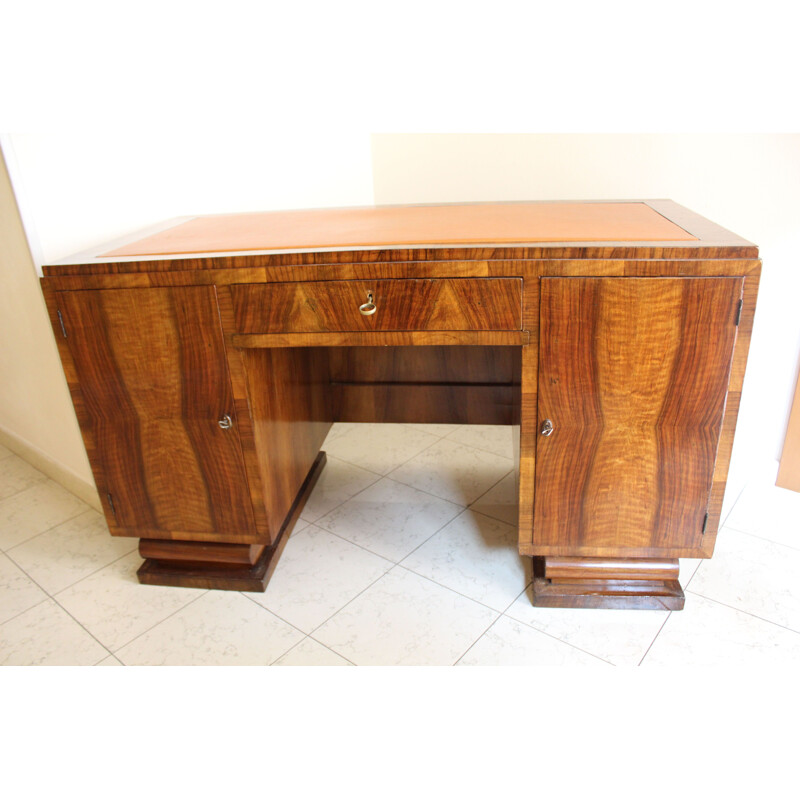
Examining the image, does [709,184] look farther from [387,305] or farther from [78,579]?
[78,579]

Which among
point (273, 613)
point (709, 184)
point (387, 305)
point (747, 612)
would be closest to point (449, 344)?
point (387, 305)

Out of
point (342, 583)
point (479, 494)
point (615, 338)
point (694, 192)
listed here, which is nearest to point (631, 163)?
point (694, 192)

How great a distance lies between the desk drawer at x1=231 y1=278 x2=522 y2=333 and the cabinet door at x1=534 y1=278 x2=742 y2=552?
98mm

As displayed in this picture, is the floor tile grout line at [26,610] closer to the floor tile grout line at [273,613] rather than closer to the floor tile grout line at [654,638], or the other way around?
the floor tile grout line at [273,613]

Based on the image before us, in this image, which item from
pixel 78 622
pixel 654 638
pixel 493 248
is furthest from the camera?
pixel 78 622

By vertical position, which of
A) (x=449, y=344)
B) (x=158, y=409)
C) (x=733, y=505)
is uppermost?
(x=449, y=344)

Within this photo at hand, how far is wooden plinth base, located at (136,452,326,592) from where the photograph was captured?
60.5 inches

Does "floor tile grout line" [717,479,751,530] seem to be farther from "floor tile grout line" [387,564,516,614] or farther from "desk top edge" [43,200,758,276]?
"desk top edge" [43,200,758,276]

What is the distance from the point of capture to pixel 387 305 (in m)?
1.21

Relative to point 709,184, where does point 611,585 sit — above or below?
below

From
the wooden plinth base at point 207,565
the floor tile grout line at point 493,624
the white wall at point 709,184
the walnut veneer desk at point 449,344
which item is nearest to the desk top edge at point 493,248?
the walnut veneer desk at point 449,344

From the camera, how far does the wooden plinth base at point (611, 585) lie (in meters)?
1.41

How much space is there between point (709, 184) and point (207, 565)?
1.68 meters

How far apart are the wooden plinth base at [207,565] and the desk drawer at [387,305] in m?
0.62
